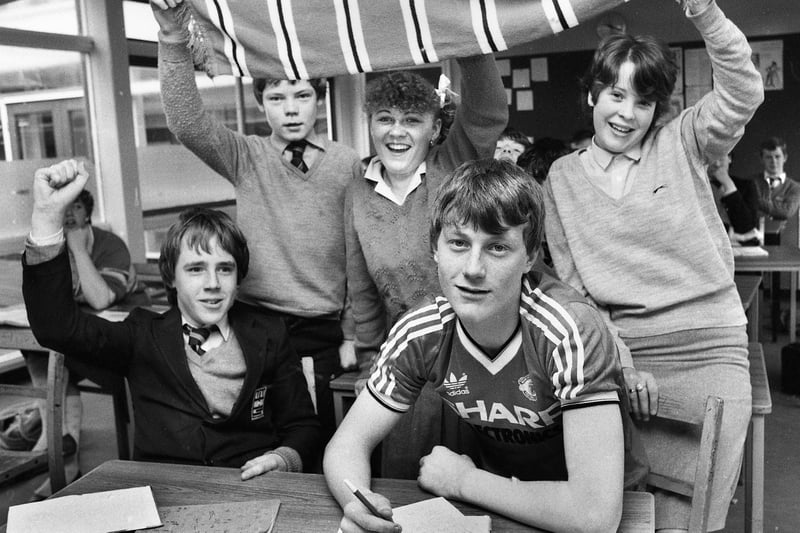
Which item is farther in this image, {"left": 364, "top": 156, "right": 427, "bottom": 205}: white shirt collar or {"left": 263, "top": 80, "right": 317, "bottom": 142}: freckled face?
{"left": 263, "top": 80, "right": 317, "bottom": 142}: freckled face

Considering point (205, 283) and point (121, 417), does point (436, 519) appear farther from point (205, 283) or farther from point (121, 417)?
point (121, 417)

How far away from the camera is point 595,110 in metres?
2.25

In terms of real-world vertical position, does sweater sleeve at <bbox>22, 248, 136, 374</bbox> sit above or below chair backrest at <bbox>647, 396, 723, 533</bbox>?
above

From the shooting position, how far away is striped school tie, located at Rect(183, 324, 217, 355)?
2.16 metres

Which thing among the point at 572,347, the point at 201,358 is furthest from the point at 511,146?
the point at 572,347

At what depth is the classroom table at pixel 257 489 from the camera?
1463mm

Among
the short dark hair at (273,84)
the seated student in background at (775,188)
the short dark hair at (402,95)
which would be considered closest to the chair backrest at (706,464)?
the short dark hair at (402,95)

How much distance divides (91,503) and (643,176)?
1573mm

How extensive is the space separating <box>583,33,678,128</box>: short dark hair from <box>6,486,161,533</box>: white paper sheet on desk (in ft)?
5.06

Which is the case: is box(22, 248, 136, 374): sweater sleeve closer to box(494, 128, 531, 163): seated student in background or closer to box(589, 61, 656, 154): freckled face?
box(589, 61, 656, 154): freckled face

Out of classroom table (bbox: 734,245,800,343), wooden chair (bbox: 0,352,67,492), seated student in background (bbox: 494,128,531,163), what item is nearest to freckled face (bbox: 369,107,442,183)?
wooden chair (bbox: 0,352,67,492)

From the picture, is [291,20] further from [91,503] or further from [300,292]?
[91,503]

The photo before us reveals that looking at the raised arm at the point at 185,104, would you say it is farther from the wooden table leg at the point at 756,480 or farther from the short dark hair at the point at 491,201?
the wooden table leg at the point at 756,480

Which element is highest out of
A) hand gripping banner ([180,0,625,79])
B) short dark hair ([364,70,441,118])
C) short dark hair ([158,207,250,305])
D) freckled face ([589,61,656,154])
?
hand gripping banner ([180,0,625,79])
